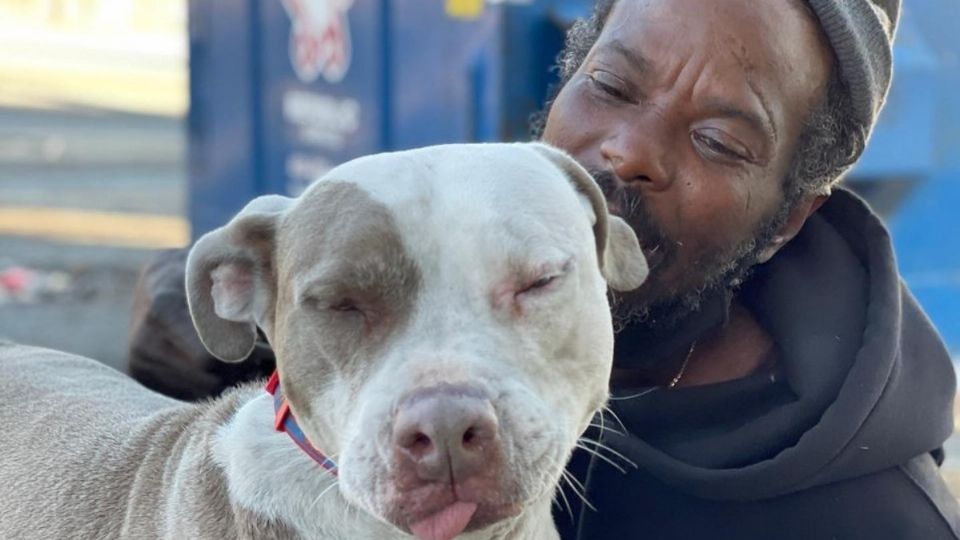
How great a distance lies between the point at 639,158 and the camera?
322 centimetres

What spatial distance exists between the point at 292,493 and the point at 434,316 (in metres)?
0.43

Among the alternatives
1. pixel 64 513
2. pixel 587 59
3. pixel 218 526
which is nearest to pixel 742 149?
pixel 587 59

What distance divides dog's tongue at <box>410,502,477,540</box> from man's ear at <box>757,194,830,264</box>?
118cm

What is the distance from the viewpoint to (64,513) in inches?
124

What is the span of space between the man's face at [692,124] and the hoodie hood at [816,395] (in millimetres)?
161

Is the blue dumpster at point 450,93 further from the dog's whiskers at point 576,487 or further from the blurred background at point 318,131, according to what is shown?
the dog's whiskers at point 576,487

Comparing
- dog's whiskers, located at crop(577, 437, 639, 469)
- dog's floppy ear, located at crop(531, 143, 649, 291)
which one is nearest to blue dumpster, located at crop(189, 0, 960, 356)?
dog's whiskers, located at crop(577, 437, 639, 469)

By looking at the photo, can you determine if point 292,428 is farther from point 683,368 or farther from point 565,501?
point 683,368

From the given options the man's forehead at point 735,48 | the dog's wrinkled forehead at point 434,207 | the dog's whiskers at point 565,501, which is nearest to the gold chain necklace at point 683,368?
the dog's whiskers at point 565,501

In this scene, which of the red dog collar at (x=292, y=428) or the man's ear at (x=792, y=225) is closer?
the red dog collar at (x=292, y=428)

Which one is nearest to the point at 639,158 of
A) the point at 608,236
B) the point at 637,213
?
the point at 637,213

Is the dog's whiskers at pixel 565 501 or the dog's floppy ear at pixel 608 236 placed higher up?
the dog's floppy ear at pixel 608 236

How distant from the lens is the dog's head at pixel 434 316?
2436 mm

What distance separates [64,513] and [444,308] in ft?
3.35
